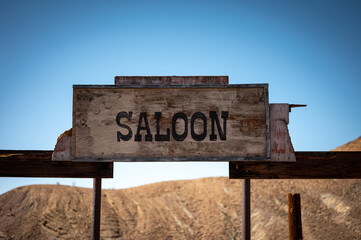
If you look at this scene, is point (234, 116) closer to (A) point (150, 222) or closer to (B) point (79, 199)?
(A) point (150, 222)

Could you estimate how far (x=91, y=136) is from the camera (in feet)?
10.4

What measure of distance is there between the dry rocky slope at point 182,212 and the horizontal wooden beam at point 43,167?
24791mm

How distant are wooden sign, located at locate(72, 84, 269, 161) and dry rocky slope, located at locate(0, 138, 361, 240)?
25.1 metres

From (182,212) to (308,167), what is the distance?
96.0 ft

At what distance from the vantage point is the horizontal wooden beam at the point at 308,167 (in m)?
3.26

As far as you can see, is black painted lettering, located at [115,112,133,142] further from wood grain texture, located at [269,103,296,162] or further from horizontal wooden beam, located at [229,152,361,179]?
wood grain texture, located at [269,103,296,162]

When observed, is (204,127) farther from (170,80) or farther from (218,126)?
(170,80)

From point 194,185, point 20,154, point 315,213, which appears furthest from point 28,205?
point 20,154

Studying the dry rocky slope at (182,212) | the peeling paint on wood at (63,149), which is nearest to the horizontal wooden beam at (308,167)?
the peeling paint on wood at (63,149)

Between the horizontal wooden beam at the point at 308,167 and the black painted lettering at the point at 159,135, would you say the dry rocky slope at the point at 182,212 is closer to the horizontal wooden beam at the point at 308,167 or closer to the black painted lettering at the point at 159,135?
the horizontal wooden beam at the point at 308,167

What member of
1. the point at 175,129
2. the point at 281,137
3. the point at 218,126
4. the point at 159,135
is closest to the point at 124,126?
the point at 159,135

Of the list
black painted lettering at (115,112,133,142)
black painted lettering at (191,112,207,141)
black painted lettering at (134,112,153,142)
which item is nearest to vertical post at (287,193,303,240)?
black painted lettering at (191,112,207,141)

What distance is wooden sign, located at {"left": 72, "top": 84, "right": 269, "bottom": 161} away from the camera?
3.11 metres

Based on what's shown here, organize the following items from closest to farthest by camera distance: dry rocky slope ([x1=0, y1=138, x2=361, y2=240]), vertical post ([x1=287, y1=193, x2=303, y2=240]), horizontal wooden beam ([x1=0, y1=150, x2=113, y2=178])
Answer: horizontal wooden beam ([x1=0, y1=150, x2=113, y2=178]) < vertical post ([x1=287, y1=193, x2=303, y2=240]) < dry rocky slope ([x1=0, y1=138, x2=361, y2=240])
